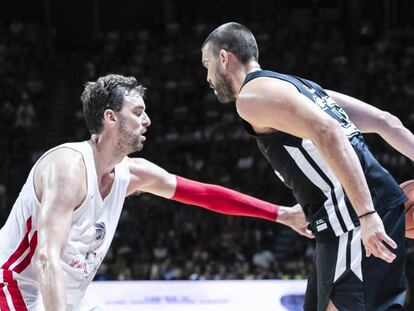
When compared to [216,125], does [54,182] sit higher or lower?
higher

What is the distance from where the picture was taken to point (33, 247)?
3084 mm

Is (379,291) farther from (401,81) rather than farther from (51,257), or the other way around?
(401,81)

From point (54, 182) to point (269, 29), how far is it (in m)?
12.7

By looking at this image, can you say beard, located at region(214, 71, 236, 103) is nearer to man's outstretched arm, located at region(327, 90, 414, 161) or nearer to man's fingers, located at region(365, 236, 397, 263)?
man's outstretched arm, located at region(327, 90, 414, 161)

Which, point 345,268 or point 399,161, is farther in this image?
point 399,161

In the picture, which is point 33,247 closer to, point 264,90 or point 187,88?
point 264,90

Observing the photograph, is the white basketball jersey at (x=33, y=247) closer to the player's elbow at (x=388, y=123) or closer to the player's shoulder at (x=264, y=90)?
the player's shoulder at (x=264, y=90)

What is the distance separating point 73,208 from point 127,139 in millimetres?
400

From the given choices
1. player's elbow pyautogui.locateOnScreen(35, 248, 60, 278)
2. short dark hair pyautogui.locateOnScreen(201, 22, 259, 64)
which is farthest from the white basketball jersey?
short dark hair pyautogui.locateOnScreen(201, 22, 259, 64)

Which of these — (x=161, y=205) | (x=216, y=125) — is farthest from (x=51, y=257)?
(x=216, y=125)

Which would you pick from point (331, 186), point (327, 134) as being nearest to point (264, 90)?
point (327, 134)

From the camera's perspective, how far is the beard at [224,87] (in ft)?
10.3

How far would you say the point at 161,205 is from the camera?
1166 centimetres

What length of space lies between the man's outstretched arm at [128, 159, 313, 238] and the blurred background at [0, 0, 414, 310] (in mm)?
5340
